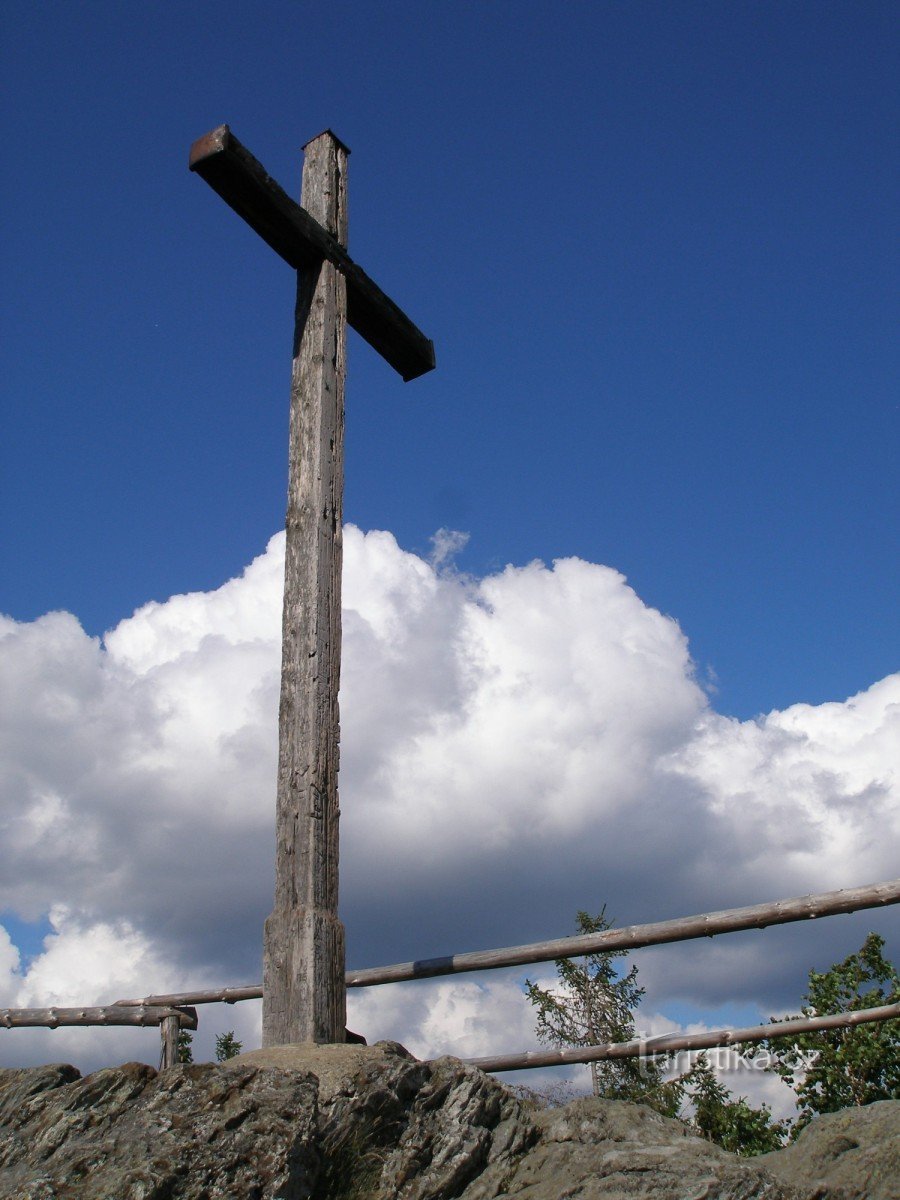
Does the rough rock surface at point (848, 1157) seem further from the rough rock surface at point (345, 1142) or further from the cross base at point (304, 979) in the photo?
the cross base at point (304, 979)

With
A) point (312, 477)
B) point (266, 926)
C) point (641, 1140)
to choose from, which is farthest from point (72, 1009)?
point (641, 1140)

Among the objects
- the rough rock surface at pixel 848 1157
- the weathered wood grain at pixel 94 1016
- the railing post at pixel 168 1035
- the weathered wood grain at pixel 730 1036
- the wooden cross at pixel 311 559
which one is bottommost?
the rough rock surface at pixel 848 1157

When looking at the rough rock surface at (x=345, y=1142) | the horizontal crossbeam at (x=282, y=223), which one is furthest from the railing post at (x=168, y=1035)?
the horizontal crossbeam at (x=282, y=223)

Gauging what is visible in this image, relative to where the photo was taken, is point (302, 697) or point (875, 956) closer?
point (302, 697)

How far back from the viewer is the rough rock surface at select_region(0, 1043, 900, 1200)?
3.56 metres

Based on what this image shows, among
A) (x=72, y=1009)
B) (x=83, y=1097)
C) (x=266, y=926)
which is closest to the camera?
(x=83, y=1097)

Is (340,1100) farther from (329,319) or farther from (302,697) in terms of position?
(329,319)

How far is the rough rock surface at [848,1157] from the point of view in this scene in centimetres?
418

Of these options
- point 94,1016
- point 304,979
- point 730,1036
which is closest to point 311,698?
point 304,979

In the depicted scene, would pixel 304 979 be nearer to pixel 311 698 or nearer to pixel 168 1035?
pixel 311 698

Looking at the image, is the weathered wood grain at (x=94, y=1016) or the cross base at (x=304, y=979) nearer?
the cross base at (x=304, y=979)

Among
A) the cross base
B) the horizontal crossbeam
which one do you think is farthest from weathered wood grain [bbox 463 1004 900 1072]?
the horizontal crossbeam

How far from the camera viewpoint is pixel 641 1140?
159 inches

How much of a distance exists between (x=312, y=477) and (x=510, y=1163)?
362 centimetres
